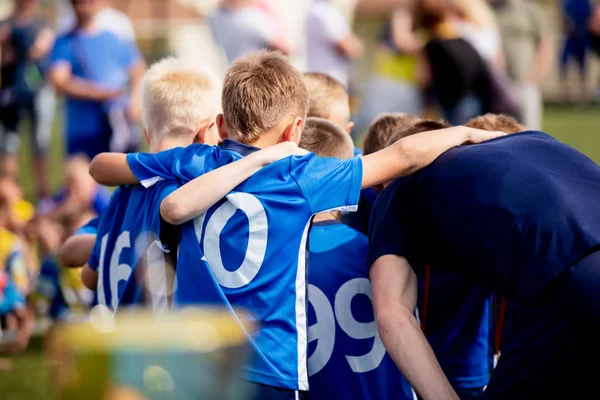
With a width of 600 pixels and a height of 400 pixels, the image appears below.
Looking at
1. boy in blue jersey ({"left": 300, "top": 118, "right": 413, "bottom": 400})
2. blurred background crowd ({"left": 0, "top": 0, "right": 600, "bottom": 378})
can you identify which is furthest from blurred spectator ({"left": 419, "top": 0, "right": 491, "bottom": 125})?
boy in blue jersey ({"left": 300, "top": 118, "right": 413, "bottom": 400})

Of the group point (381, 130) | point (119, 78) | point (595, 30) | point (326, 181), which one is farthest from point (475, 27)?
point (595, 30)

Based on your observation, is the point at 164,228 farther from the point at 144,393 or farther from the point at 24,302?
the point at 24,302

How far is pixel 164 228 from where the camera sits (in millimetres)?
2830

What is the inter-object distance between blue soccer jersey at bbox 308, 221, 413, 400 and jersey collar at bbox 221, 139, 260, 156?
0.45 meters

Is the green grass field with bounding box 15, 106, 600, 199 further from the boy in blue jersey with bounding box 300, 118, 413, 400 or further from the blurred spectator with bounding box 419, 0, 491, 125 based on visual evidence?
the boy in blue jersey with bounding box 300, 118, 413, 400

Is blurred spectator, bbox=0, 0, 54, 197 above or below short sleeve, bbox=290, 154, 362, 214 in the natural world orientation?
below

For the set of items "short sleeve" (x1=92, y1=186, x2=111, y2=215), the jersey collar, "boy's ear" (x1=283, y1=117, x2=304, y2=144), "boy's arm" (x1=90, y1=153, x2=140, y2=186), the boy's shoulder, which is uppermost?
"boy's ear" (x1=283, y1=117, x2=304, y2=144)

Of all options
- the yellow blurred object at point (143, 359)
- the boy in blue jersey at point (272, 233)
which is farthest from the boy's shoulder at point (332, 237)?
the yellow blurred object at point (143, 359)

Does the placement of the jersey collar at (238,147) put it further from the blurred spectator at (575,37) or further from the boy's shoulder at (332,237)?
the blurred spectator at (575,37)

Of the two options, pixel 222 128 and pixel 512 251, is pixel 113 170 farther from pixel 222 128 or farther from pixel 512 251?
pixel 512 251

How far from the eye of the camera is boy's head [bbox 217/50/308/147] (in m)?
2.76

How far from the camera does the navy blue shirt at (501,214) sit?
2324 millimetres

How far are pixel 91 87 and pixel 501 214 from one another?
5621 millimetres

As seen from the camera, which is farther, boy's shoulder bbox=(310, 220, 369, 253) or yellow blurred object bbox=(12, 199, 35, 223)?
yellow blurred object bbox=(12, 199, 35, 223)
